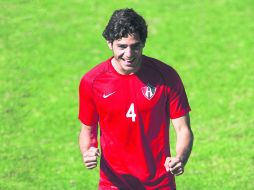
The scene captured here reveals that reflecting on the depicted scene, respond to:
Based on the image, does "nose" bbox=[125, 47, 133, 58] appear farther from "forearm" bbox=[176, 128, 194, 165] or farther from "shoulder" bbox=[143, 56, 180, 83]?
"forearm" bbox=[176, 128, 194, 165]

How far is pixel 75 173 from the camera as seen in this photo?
49.7 feet

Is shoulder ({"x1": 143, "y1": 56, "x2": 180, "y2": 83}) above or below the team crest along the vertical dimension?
above

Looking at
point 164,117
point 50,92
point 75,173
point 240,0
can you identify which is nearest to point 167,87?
point 164,117

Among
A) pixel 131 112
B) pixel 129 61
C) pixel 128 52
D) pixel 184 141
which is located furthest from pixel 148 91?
pixel 184 141

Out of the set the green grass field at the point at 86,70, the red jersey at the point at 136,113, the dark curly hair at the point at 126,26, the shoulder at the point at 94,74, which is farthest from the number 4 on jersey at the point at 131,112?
the green grass field at the point at 86,70

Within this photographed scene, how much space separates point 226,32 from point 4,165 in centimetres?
888

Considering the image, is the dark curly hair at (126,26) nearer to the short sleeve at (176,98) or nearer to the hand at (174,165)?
the short sleeve at (176,98)

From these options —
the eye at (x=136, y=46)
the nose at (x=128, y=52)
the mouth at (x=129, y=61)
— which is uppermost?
the eye at (x=136, y=46)

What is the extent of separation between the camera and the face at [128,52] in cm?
874

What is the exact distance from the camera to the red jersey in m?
9.04

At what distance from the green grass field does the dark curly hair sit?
604 centimetres

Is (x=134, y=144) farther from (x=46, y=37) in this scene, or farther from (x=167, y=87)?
(x=46, y=37)

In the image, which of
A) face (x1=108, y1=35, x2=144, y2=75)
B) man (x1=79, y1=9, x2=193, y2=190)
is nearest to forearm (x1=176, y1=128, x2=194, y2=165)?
man (x1=79, y1=9, x2=193, y2=190)

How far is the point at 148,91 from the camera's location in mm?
9023
